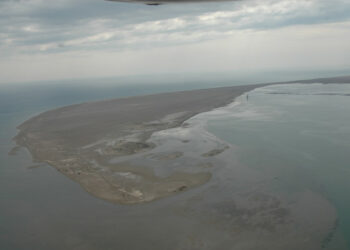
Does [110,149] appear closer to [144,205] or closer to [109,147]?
[109,147]

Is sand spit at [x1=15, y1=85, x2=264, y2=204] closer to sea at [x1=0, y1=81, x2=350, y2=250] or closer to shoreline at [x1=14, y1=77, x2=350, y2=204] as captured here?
shoreline at [x1=14, y1=77, x2=350, y2=204]

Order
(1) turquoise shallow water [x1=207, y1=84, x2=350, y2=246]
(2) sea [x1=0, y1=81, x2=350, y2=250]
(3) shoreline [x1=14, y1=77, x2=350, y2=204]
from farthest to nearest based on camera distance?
(3) shoreline [x1=14, y1=77, x2=350, y2=204], (1) turquoise shallow water [x1=207, y1=84, x2=350, y2=246], (2) sea [x1=0, y1=81, x2=350, y2=250]

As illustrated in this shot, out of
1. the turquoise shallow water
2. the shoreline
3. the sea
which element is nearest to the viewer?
the sea

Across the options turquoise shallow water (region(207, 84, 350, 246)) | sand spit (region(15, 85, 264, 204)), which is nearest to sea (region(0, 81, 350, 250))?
turquoise shallow water (region(207, 84, 350, 246))

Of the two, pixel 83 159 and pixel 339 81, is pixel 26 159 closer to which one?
pixel 83 159

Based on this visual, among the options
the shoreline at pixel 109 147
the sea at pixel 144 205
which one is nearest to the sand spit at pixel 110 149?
the shoreline at pixel 109 147

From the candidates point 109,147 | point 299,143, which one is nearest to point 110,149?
point 109,147

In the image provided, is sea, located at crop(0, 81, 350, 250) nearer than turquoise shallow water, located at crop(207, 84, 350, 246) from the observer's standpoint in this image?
Yes
